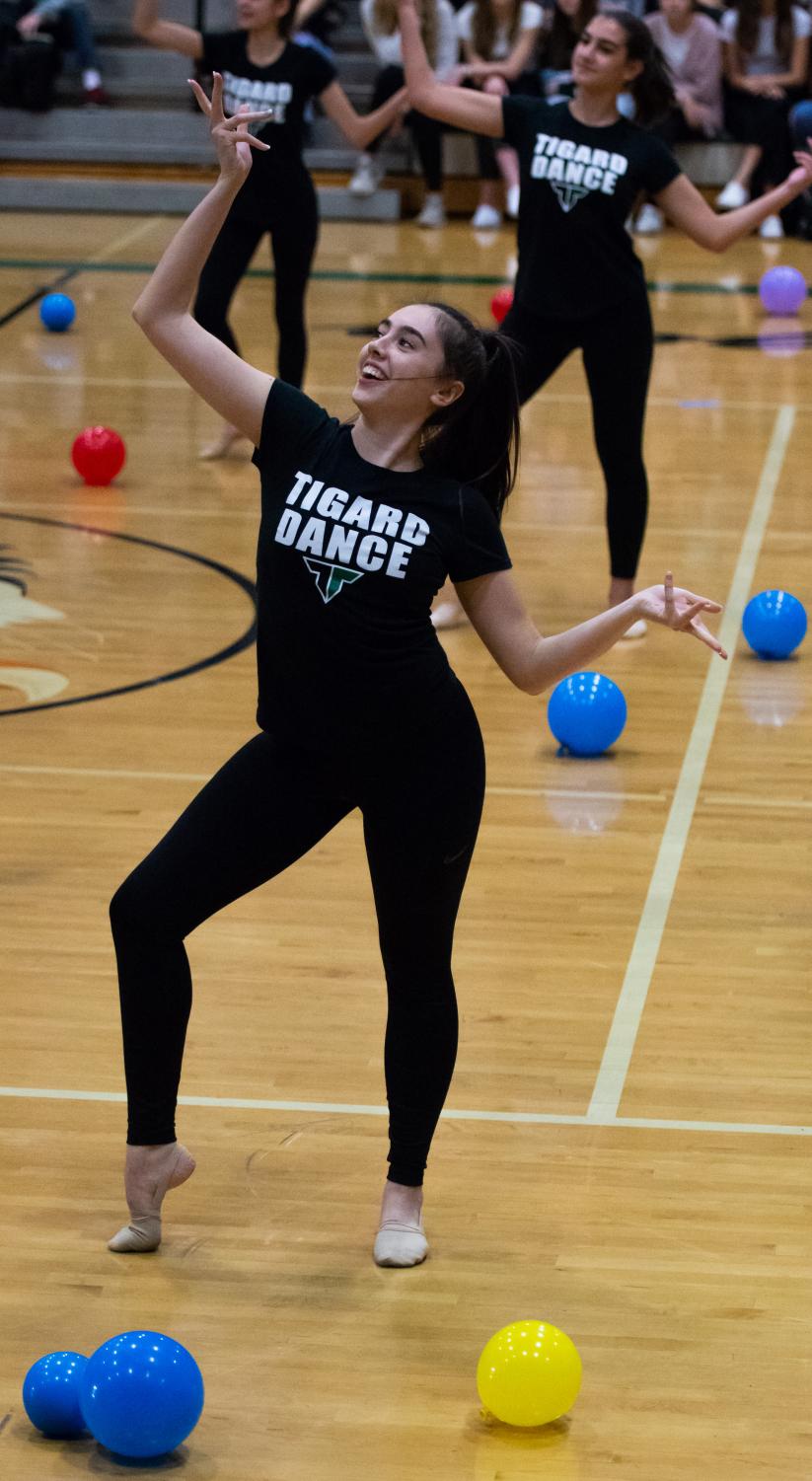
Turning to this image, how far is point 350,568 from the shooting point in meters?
3.42

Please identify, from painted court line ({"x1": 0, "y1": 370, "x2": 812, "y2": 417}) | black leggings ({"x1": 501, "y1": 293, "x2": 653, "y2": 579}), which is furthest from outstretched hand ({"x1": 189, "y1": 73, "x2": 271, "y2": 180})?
painted court line ({"x1": 0, "y1": 370, "x2": 812, "y2": 417})

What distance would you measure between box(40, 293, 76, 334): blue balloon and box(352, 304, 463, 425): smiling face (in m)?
8.86

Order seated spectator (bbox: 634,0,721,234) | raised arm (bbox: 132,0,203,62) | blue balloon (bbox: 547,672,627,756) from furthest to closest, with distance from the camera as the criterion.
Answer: seated spectator (bbox: 634,0,721,234)
raised arm (bbox: 132,0,203,62)
blue balloon (bbox: 547,672,627,756)

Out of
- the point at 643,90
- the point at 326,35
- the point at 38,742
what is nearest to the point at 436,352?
the point at 38,742

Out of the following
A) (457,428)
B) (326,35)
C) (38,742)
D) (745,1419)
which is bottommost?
(326,35)

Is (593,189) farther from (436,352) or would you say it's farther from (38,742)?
(436,352)

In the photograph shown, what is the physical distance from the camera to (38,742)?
632 cm

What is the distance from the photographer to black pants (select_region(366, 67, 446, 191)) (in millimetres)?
15844

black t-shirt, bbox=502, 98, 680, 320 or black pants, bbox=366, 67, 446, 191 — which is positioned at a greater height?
black t-shirt, bbox=502, 98, 680, 320

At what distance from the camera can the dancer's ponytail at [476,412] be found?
3.49 m

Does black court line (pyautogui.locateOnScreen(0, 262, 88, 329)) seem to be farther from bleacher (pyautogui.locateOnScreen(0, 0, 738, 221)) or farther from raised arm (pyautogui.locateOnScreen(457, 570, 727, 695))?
raised arm (pyautogui.locateOnScreen(457, 570, 727, 695))

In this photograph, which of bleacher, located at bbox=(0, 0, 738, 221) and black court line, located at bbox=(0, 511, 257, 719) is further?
bleacher, located at bbox=(0, 0, 738, 221)

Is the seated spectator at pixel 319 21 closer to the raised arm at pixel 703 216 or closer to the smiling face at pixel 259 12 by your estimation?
the smiling face at pixel 259 12

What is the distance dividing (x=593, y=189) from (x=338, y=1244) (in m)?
3.92
